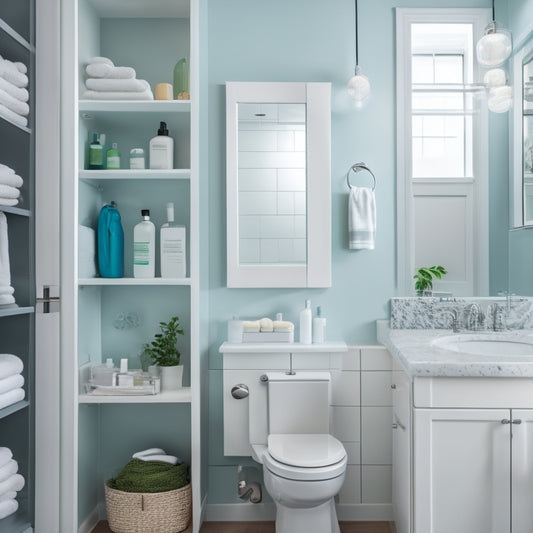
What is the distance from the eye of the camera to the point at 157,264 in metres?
2.62

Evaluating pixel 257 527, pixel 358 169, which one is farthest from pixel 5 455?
pixel 358 169

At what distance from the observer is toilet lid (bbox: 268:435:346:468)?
204 cm

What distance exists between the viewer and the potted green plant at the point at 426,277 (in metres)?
2.59

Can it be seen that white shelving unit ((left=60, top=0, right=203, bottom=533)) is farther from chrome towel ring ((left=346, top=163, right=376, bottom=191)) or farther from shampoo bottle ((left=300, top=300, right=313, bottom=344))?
chrome towel ring ((left=346, top=163, right=376, bottom=191))

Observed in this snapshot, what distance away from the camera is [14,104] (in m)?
2.04

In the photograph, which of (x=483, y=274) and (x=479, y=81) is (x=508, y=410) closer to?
(x=483, y=274)

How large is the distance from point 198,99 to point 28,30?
709 millimetres

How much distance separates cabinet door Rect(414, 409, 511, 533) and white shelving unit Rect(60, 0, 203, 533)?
94 centimetres

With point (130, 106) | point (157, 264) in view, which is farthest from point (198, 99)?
point (157, 264)

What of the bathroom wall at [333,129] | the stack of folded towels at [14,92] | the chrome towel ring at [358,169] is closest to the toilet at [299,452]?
the bathroom wall at [333,129]

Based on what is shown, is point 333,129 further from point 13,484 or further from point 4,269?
point 13,484

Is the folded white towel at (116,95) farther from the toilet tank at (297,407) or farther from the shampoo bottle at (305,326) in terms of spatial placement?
the toilet tank at (297,407)

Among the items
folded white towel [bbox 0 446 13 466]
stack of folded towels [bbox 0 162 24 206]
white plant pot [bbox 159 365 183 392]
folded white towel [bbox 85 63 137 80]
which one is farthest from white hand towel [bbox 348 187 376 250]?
folded white towel [bbox 0 446 13 466]

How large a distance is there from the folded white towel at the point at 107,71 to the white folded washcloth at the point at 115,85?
17 mm
